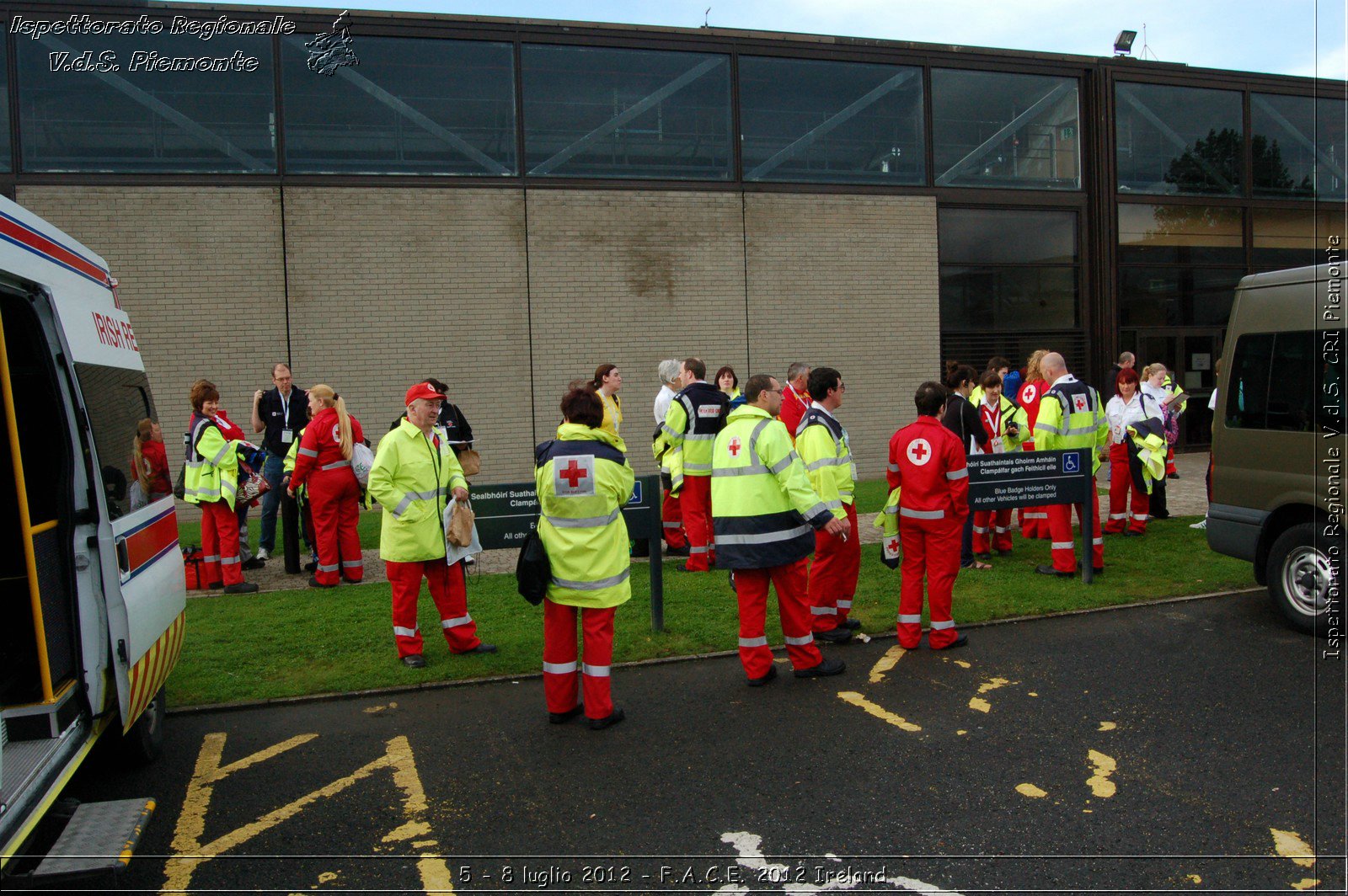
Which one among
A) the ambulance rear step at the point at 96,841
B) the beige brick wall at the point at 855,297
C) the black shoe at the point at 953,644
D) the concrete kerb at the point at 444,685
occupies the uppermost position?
the beige brick wall at the point at 855,297

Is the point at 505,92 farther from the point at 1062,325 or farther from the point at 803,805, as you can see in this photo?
the point at 803,805

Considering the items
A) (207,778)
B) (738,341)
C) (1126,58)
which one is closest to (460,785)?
(207,778)

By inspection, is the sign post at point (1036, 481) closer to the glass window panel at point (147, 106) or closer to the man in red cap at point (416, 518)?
the man in red cap at point (416, 518)

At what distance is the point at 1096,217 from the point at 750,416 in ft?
47.8

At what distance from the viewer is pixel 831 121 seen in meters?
16.5

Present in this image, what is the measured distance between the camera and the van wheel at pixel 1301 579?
6.66m

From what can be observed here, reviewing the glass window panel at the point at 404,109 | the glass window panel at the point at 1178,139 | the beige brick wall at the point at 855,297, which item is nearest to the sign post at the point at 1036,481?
the beige brick wall at the point at 855,297

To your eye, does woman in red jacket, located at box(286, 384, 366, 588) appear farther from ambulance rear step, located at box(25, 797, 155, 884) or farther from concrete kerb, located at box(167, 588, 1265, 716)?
ambulance rear step, located at box(25, 797, 155, 884)

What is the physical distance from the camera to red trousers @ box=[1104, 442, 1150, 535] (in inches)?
427

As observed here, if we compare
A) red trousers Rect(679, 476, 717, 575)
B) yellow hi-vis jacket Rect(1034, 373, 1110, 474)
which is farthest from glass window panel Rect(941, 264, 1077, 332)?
red trousers Rect(679, 476, 717, 575)

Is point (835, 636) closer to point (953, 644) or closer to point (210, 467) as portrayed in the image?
point (953, 644)

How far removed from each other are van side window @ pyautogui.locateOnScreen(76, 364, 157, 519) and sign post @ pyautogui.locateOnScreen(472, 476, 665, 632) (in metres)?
2.46

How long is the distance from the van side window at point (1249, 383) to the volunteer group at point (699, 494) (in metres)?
1.84

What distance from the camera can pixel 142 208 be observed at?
1379cm
